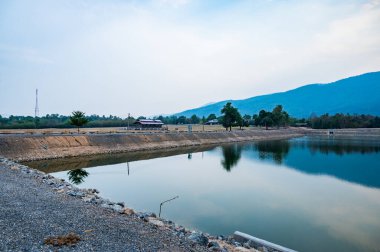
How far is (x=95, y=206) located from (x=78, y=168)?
23290 millimetres

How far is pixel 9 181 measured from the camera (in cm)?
1936

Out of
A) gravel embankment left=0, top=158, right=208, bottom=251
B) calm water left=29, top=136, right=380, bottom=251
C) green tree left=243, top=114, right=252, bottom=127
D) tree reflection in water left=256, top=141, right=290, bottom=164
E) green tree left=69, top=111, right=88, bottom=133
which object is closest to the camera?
gravel embankment left=0, top=158, right=208, bottom=251

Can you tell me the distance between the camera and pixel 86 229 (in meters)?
10.4

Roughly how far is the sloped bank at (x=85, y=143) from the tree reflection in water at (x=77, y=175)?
10.5 meters

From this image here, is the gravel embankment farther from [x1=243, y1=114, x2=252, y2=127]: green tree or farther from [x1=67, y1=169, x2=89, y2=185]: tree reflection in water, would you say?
[x1=243, y1=114, x2=252, y2=127]: green tree

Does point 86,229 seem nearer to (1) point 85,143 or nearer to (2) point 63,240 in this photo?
(2) point 63,240

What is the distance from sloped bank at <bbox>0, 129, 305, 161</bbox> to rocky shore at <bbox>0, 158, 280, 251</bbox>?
92.7 ft

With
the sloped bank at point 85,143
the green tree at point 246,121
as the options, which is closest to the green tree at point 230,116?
the sloped bank at point 85,143

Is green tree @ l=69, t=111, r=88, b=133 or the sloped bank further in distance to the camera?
green tree @ l=69, t=111, r=88, b=133

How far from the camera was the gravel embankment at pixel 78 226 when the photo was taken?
29.7 feet

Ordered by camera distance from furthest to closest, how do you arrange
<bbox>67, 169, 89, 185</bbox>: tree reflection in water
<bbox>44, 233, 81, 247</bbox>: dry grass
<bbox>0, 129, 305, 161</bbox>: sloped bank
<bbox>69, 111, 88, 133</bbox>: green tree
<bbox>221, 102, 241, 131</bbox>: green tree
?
<bbox>221, 102, 241, 131</bbox>: green tree, <bbox>69, 111, 88, 133</bbox>: green tree, <bbox>0, 129, 305, 161</bbox>: sloped bank, <bbox>67, 169, 89, 185</bbox>: tree reflection in water, <bbox>44, 233, 81, 247</bbox>: dry grass

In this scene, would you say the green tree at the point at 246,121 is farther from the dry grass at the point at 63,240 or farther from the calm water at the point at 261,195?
the dry grass at the point at 63,240

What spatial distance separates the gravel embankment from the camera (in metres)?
9.05

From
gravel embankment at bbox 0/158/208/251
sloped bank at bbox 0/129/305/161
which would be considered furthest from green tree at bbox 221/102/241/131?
gravel embankment at bbox 0/158/208/251
